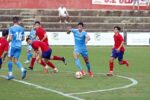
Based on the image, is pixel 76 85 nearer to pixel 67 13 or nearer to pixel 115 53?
pixel 115 53

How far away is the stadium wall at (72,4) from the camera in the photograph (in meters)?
50.8

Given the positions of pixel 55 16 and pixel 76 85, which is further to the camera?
pixel 55 16

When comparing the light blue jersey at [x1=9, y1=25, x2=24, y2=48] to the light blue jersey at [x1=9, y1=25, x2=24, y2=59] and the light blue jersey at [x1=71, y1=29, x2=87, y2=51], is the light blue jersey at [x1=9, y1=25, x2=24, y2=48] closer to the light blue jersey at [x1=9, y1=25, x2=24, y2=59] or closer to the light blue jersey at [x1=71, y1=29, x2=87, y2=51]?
the light blue jersey at [x1=9, y1=25, x2=24, y2=59]

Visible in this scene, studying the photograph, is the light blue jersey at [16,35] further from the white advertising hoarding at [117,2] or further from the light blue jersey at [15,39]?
the white advertising hoarding at [117,2]

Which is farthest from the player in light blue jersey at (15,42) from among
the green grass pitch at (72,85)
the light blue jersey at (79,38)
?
the light blue jersey at (79,38)

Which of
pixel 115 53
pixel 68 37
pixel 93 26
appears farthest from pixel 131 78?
pixel 93 26

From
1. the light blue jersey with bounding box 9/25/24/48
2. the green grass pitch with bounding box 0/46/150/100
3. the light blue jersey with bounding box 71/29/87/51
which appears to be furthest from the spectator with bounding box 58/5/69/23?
the light blue jersey with bounding box 9/25/24/48

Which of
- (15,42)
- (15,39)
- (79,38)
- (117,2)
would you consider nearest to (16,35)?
(15,39)

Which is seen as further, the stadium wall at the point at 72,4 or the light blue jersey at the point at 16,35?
the stadium wall at the point at 72,4

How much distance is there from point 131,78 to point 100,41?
24.1 meters

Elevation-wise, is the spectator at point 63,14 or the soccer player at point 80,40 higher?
the soccer player at point 80,40

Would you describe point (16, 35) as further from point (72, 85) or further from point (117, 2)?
point (117, 2)

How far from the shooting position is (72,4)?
51906mm

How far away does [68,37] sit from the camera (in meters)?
42.1
